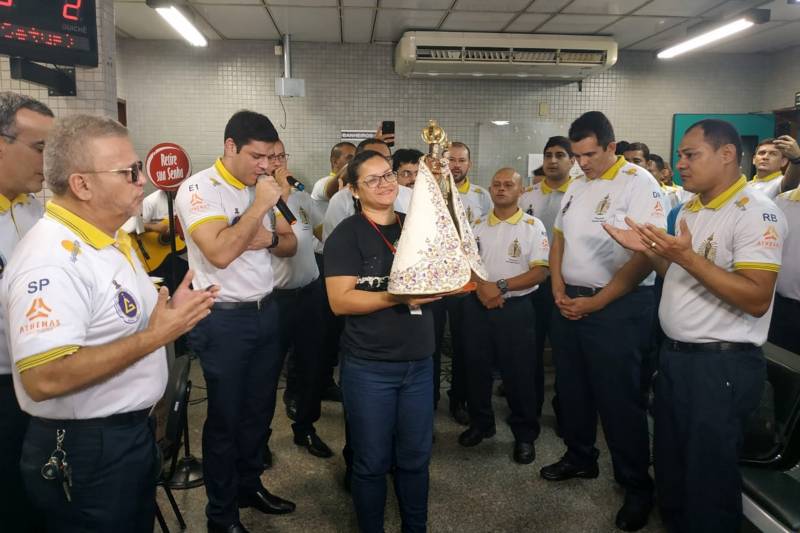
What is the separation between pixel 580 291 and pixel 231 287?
1647 mm

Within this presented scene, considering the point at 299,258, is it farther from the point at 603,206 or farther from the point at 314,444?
the point at 603,206

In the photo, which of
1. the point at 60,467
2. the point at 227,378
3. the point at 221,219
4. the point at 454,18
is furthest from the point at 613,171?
the point at 454,18

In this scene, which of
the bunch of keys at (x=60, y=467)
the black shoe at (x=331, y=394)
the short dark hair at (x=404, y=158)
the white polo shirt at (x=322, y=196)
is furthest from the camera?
the white polo shirt at (x=322, y=196)

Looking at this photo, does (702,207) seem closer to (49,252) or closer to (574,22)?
(49,252)

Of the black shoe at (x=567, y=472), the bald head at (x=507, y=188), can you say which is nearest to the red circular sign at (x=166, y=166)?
the bald head at (x=507, y=188)

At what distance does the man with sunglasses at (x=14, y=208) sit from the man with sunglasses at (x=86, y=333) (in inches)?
14.7

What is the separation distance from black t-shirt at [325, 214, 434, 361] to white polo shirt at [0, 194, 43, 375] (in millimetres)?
1003

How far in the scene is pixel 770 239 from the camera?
183cm

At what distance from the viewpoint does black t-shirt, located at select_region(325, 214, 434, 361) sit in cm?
191

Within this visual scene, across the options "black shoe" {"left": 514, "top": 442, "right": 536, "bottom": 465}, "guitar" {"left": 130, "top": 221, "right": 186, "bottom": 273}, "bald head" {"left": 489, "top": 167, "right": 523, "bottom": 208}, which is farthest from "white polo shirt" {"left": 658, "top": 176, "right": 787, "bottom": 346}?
"guitar" {"left": 130, "top": 221, "right": 186, "bottom": 273}

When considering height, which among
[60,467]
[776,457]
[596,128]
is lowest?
[776,457]

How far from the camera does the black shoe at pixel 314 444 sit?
3.11 metres

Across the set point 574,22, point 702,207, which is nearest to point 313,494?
point 702,207

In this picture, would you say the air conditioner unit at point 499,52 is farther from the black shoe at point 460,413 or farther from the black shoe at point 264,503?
the black shoe at point 264,503
